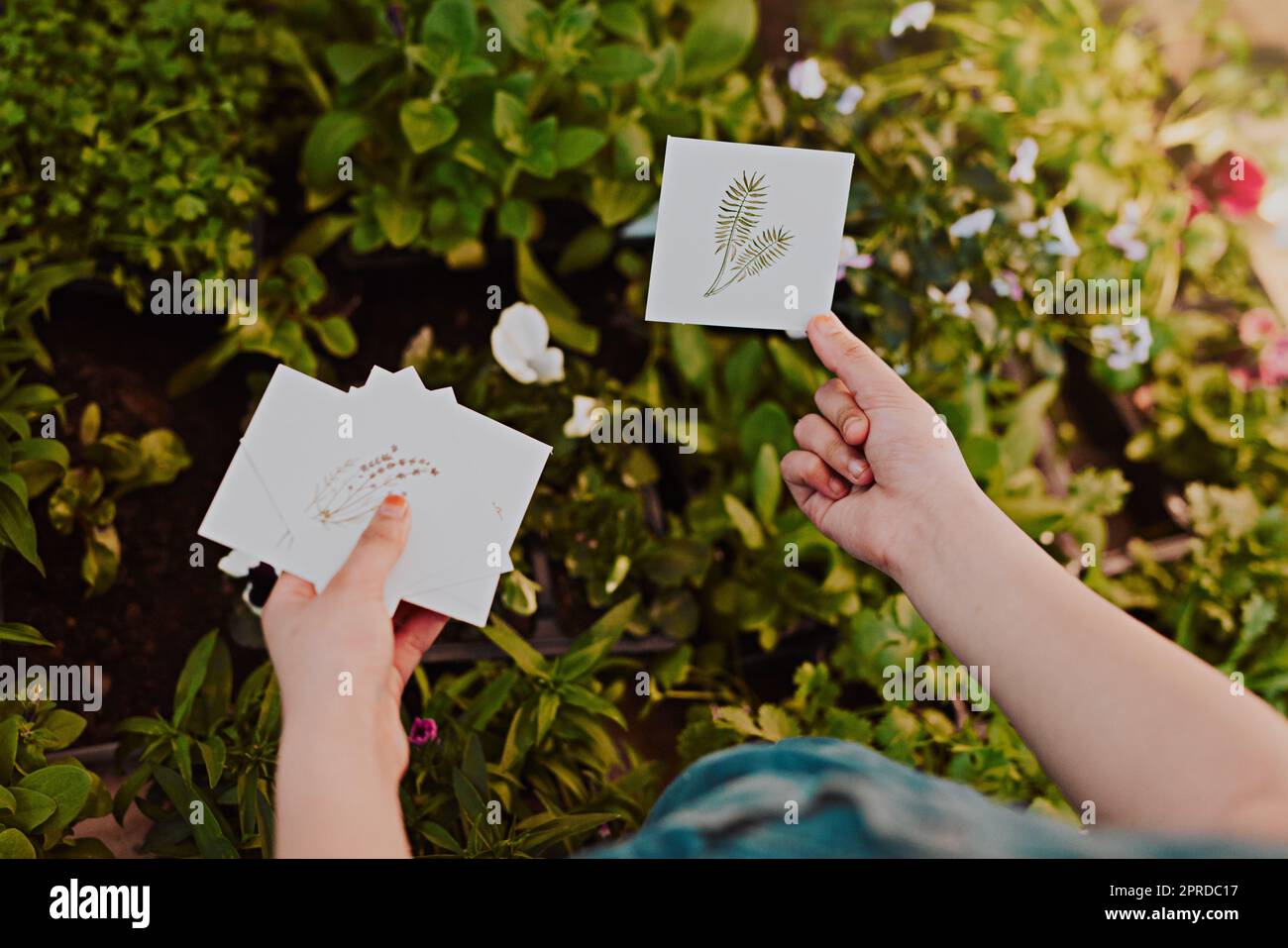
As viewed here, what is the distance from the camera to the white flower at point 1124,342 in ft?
6.46

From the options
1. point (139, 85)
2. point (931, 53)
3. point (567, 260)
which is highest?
point (931, 53)

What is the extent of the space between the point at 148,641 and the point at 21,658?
0.21 meters

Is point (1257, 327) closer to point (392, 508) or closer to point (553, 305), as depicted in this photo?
point (553, 305)

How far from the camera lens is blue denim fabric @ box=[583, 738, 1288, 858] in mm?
809

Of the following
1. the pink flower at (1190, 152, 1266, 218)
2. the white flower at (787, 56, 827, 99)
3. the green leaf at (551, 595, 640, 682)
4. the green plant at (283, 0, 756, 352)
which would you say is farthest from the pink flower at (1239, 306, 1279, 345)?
the green leaf at (551, 595, 640, 682)

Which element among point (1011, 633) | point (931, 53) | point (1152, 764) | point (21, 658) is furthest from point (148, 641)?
point (931, 53)

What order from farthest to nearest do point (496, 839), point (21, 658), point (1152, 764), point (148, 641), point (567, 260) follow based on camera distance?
1. point (567, 260)
2. point (148, 641)
3. point (21, 658)
4. point (496, 839)
5. point (1152, 764)

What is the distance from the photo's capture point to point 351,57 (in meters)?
1.81

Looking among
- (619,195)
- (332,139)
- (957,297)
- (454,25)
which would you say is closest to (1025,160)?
(957,297)

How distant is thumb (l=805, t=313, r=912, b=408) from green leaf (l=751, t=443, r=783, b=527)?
361 mm

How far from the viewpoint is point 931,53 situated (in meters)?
2.45

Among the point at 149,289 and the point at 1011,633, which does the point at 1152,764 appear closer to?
the point at 1011,633

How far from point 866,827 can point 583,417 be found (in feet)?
3.24

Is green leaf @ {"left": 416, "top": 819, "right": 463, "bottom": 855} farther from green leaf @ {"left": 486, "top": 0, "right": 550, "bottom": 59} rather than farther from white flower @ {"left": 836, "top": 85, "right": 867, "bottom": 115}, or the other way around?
white flower @ {"left": 836, "top": 85, "right": 867, "bottom": 115}
